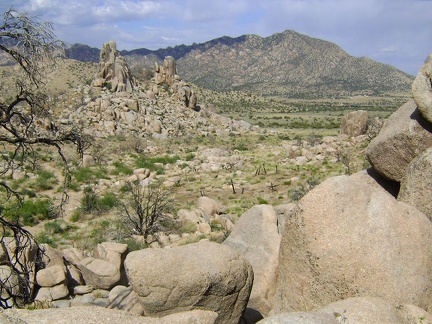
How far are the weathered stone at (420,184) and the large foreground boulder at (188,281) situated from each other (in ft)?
10.2

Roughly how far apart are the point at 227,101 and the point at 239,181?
250 ft

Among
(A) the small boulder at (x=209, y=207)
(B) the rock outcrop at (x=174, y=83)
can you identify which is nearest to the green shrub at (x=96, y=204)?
(A) the small boulder at (x=209, y=207)

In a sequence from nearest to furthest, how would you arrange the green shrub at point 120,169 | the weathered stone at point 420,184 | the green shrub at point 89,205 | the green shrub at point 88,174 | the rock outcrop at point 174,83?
the weathered stone at point 420,184 → the green shrub at point 89,205 → the green shrub at point 88,174 → the green shrub at point 120,169 → the rock outcrop at point 174,83

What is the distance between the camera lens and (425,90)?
22.1 feet

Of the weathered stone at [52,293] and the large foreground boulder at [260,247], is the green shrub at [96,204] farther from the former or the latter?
the large foreground boulder at [260,247]

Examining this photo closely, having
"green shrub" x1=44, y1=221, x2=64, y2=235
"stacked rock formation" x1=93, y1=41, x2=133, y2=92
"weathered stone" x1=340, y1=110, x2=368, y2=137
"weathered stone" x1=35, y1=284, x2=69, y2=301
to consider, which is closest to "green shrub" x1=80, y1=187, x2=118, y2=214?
"green shrub" x1=44, y1=221, x2=64, y2=235

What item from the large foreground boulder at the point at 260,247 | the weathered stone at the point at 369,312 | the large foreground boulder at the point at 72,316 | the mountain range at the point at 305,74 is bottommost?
the large foreground boulder at the point at 260,247

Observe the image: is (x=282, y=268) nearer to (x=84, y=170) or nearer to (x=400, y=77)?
(x=84, y=170)

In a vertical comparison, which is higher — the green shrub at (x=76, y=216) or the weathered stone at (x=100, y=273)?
the weathered stone at (x=100, y=273)

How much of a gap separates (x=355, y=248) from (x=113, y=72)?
150 ft

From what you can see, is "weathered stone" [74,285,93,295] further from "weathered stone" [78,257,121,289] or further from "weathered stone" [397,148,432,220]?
"weathered stone" [397,148,432,220]

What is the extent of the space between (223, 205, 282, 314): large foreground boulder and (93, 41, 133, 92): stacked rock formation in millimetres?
40583

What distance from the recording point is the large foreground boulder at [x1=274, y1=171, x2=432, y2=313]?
5.18m

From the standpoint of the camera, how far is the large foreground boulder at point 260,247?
6.69m
